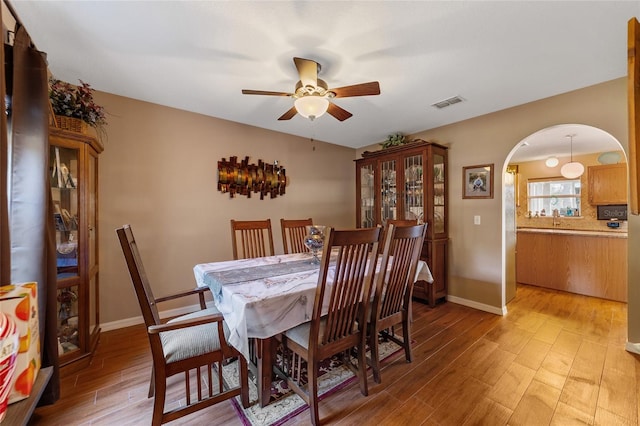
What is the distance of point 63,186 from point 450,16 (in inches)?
121

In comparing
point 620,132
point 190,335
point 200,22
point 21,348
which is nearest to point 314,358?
point 190,335

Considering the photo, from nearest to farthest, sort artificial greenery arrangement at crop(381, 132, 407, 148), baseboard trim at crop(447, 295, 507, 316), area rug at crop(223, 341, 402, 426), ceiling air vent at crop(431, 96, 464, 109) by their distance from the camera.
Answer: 1. area rug at crop(223, 341, 402, 426)
2. ceiling air vent at crop(431, 96, 464, 109)
3. baseboard trim at crop(447, 295, 507, 316)
4. artificial greenery arrangement at crop(381, 132, 407, 148)

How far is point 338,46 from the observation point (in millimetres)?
1916

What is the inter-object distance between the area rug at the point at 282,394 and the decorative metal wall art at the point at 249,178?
2085 millimetres

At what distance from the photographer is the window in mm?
5029

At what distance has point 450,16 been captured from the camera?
1.65m

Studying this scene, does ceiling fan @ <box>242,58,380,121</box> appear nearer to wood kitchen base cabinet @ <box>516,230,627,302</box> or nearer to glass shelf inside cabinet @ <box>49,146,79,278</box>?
glass shelf inside cabinet @ <box>49,146,79,278</box>

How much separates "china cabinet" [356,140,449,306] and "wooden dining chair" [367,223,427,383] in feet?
4.96

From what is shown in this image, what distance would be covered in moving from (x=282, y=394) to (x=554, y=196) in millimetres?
6226

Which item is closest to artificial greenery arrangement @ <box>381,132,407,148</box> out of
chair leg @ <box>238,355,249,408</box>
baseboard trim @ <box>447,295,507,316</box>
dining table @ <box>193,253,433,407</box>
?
baseboard trim @ <box>447,295,507,316</box>

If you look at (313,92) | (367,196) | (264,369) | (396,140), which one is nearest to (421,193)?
(396,140)

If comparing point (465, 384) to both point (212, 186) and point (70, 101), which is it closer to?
point (212, 186)

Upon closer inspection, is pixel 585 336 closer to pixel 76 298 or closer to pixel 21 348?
pixel 21 348

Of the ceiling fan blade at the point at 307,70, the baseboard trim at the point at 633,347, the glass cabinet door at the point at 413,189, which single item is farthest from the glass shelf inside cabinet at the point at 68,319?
the baseboard trim at the point at 633,347
